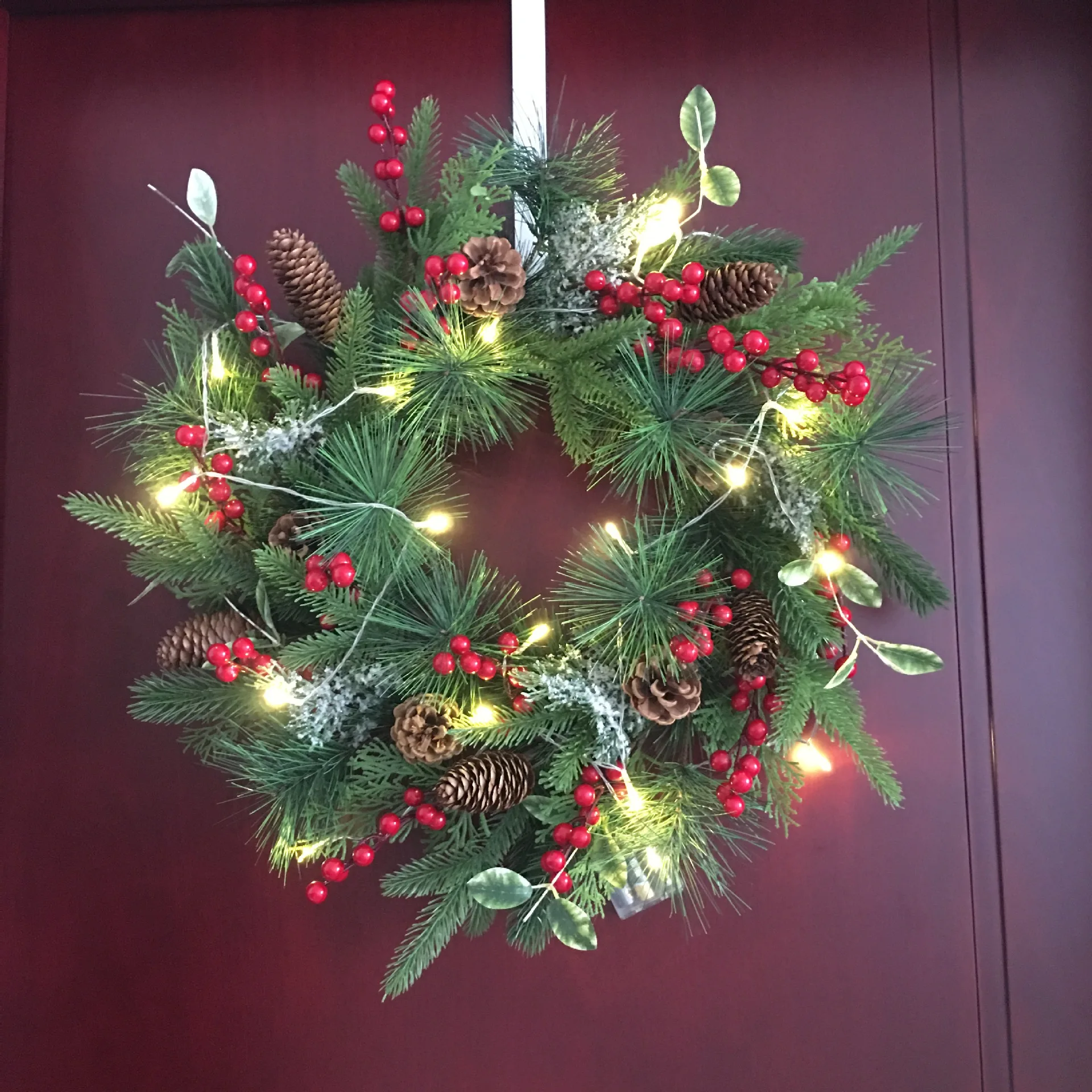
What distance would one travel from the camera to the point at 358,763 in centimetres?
85

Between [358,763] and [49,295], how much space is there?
2.43ft

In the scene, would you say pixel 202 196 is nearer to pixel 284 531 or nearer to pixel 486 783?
pixel 284 531

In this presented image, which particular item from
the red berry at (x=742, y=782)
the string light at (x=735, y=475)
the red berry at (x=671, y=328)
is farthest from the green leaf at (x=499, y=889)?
the red berry at (x=671, y=328)

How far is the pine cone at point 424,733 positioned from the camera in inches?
32.1

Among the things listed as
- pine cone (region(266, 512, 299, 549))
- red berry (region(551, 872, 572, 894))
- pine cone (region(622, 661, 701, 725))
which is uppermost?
pine cone (region(266, 512, 299, 549))

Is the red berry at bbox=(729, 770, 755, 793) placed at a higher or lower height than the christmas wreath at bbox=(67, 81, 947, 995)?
lower

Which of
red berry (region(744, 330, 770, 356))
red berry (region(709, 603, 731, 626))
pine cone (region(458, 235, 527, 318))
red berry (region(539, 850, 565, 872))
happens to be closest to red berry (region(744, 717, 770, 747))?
red berry (region(709, 603, 731, 626))

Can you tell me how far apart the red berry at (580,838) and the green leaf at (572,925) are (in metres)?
0.05

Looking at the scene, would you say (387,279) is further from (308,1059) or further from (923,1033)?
(923,1033)

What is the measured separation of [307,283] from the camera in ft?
2.87

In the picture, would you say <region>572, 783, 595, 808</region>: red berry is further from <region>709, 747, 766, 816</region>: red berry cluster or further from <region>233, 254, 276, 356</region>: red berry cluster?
<region>233, 254, 276, 356</region>: red berry cluster

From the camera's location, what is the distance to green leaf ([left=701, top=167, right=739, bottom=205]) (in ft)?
2.78

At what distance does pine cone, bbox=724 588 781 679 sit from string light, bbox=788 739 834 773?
0.12 metres

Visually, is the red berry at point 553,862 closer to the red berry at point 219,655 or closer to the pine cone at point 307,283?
the red berry at point 219,655
